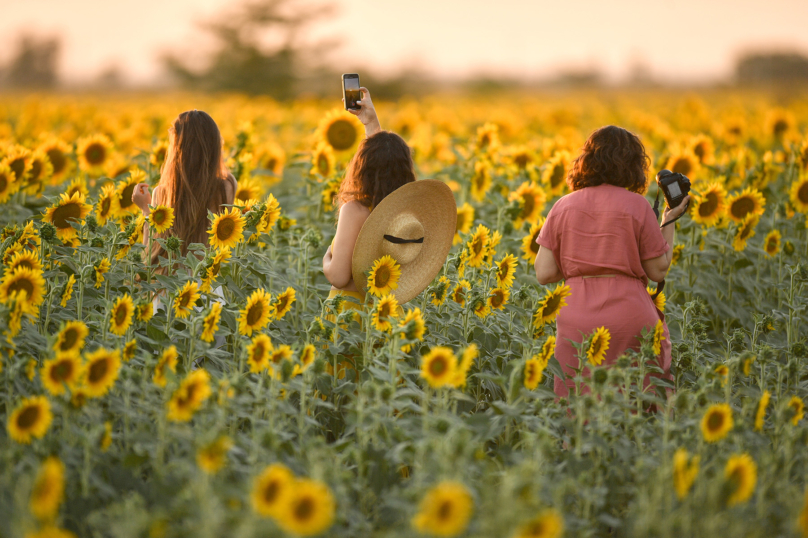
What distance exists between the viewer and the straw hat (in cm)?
310

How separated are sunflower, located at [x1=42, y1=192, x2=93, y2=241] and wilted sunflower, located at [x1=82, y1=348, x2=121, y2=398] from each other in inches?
49.1

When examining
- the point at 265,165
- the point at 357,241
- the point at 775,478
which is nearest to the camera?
the point at 775,478

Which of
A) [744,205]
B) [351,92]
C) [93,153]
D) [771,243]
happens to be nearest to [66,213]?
[351,92]

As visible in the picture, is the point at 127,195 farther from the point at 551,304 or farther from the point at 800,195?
the point at 800,195

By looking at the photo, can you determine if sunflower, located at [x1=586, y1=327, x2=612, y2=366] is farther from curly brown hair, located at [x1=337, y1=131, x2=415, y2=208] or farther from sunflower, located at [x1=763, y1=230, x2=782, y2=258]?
sunflower, located at [x1=763, y1=230, x2=782, y2=258]

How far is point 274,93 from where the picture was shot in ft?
76.5

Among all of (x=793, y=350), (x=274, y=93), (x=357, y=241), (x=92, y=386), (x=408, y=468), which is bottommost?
(x=408, y=468)

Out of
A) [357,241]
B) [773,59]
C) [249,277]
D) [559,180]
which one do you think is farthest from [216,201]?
[773,59]

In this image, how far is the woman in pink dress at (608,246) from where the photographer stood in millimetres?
3008

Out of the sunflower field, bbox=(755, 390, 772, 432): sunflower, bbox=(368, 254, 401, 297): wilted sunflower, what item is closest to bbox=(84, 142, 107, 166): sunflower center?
the sunflower field

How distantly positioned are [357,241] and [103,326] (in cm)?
106

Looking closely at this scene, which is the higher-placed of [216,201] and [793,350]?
[216,201]

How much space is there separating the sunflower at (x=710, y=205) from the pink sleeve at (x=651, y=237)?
1.15 m

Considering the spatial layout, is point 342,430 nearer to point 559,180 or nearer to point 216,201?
point 216,201
